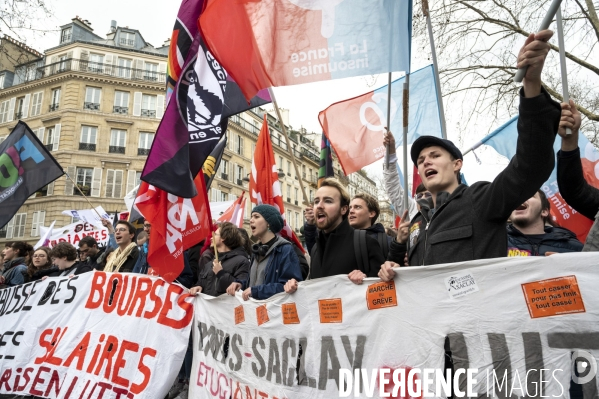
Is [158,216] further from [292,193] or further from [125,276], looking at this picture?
[292,193]

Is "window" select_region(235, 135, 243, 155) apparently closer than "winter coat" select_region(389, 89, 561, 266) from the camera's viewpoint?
No

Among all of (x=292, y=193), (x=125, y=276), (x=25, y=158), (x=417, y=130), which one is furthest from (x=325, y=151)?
(x=292, y=193)

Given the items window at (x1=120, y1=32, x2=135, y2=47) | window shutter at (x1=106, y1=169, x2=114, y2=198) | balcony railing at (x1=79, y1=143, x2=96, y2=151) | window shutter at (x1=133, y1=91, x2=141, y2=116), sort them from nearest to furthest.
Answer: window shutter at (x1=106, y1=169, x2=114, y2=198), balcony railing at (x1=79, y1=143, x2=96, y2=151), window shutter at (x1=133, y1=91, x2=141, y2=116), window at (x1=120, y1=32, x2=135, y2=47)

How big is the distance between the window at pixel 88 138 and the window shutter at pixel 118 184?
9.19 ft

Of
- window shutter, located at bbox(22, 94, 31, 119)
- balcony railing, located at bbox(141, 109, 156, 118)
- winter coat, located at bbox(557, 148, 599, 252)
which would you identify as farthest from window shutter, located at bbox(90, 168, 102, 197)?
winter coat, located at bbox(557, 148, 599, 252)

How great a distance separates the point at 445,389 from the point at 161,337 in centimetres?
285

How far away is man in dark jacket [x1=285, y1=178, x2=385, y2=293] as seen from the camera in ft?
10.5

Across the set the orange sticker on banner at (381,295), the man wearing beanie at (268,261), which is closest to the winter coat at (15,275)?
the man wearing beanie at (268,261)

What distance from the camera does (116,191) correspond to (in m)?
37.2


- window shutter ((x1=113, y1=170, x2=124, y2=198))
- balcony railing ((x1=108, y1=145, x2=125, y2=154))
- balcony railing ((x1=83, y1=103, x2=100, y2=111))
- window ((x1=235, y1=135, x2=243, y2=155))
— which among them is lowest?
window shutter ((x1=113, y1=170, x2=124, y2=198))

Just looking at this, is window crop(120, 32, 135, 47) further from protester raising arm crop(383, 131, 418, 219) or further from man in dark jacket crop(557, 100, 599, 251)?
man in dark jacket crop(557, 100, 599, 251)

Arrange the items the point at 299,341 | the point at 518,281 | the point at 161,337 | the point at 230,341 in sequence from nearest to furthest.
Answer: the point at 518,281 < the point at 299,341 < the point at 230,341 < the point at 161,337

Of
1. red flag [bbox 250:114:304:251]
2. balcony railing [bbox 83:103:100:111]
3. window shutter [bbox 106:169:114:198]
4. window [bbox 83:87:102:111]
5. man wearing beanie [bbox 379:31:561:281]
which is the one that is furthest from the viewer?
window [bbox 83:87:102:111]

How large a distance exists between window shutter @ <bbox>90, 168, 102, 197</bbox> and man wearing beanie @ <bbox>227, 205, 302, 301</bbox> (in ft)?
118
